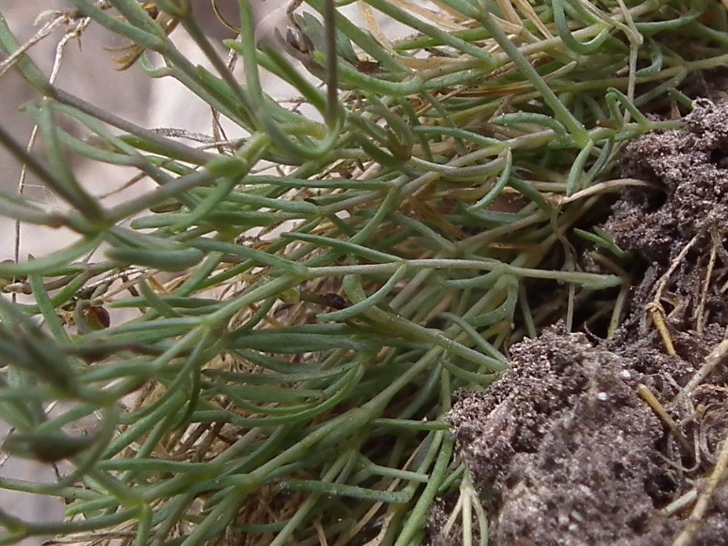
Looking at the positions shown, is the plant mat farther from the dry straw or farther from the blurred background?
the blurred background

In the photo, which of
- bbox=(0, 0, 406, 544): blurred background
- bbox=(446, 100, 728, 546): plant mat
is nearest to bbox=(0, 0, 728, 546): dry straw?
bbox=(446, 100, 728, 546): plant mat

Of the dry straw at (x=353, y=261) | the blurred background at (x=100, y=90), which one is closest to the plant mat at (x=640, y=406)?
the dry straw at (x=353, y=261)

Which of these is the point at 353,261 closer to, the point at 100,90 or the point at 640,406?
the point at 640,406

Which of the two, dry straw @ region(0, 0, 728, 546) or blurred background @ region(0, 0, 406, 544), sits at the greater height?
blurred background @ region(0, 0, 406, 544)

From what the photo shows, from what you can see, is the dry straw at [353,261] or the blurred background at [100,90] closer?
the dry straw at [353,261]

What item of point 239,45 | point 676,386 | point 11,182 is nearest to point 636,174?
point 676,386

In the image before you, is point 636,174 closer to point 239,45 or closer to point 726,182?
point 726,182

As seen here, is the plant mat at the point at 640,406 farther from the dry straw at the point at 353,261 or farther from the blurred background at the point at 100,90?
the blurred background at the point at 100,90

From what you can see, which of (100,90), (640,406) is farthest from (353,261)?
(100,90)

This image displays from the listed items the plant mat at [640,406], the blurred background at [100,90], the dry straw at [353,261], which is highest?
the blurred background at [100,90]
